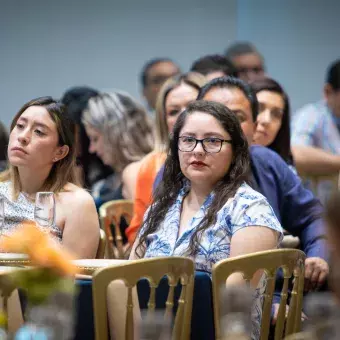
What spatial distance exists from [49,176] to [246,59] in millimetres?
3404

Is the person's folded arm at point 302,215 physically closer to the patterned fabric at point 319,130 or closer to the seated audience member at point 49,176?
the seated audience member at point 49,176

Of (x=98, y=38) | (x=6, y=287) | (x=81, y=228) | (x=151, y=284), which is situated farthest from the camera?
(x=98, y=38)

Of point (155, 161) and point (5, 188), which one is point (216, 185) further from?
point (155, 161)

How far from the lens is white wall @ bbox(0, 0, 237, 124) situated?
7812 millimetres

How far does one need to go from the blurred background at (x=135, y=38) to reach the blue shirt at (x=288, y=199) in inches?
154

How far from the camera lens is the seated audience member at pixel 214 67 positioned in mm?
4941

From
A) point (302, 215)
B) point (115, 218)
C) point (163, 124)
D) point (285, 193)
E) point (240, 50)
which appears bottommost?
point (115, 218)

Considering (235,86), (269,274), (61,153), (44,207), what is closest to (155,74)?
(235,86)

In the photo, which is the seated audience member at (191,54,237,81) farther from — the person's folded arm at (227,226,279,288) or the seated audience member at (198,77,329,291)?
the person's folded arm at (227,226,279,288)

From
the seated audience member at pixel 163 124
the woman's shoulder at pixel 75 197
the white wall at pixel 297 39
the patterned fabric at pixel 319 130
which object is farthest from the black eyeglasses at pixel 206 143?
the white wall at pixel 297 39

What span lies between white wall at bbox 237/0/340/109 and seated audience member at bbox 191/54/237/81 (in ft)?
7.96

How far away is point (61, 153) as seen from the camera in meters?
3.83

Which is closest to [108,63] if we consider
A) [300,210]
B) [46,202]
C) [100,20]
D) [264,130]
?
[100,20]

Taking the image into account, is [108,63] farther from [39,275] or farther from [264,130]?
[39,275]
